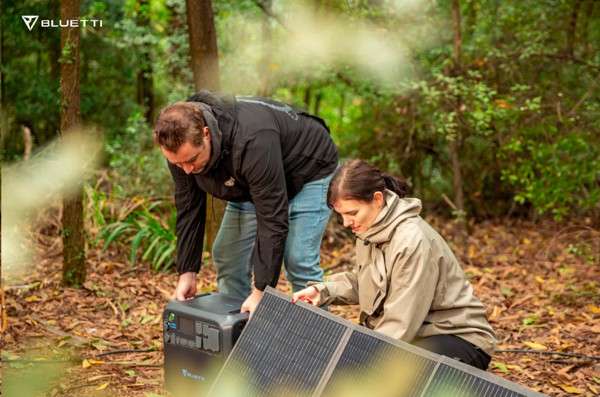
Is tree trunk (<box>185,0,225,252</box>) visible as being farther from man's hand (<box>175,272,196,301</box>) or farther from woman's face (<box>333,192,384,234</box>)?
woman's face (<box>333,192,384,234</box>)

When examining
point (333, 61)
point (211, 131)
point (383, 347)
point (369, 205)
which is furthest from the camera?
point (333, 61)

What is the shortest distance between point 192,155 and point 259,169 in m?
0.32

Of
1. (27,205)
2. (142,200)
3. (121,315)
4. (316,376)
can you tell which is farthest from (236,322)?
(27,205)

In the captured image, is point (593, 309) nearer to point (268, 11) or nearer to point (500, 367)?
point (500, 367)

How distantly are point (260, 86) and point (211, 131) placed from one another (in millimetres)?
5860

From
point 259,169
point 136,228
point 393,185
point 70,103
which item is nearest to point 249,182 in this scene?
point 259,169

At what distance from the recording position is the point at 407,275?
3.25 metres

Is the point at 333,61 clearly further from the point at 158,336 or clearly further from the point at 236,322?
the point at 236,322

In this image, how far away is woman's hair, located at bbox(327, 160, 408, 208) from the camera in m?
3.34

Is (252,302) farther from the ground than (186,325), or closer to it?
farther from the ground

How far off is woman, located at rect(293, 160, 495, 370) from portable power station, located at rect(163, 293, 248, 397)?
26.9 inches

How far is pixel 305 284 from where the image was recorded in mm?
4215

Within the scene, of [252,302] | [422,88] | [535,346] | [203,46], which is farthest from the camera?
[422,88]

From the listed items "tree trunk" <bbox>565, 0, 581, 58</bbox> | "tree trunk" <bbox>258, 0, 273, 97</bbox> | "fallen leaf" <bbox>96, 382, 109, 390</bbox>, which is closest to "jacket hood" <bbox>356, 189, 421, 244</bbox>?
"fallen leaf" <bbox>96, 382, 109, 390</bbox>
